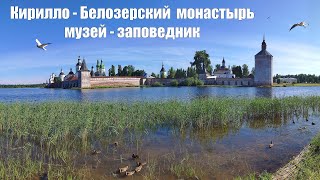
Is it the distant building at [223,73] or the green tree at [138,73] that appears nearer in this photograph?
the distant building at [223,73]

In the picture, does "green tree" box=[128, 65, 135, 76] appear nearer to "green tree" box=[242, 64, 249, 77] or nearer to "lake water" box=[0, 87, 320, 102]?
"green tree" box=[242, 64, 249, 77]

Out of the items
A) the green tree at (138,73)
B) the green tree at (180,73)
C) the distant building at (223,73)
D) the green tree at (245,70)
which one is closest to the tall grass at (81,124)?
the green tree at (180,73)

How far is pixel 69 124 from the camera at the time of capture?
10930 mm

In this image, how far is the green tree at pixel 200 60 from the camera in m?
110

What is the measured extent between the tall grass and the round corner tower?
288ft

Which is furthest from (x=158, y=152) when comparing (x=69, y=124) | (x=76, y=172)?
(x=69, y=124)

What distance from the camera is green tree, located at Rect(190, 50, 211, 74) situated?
110 meters

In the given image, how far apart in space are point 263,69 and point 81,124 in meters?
99.7

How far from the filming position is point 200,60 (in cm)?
11206

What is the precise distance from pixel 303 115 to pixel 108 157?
1282 cm

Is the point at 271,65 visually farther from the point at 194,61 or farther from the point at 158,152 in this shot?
the point at 158,152

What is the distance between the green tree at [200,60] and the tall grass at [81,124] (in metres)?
92.8

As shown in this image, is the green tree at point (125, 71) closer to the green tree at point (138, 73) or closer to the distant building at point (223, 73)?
the green tree at point (138, 73)

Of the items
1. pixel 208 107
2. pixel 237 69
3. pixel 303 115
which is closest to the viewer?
→ pixel 208 107
